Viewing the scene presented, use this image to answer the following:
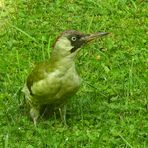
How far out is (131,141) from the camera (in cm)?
808

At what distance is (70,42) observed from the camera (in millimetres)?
8047

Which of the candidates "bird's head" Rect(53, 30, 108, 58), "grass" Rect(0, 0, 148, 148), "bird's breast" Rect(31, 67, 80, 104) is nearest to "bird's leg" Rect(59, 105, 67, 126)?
"grass" Rect(0, 0, 148, 148)

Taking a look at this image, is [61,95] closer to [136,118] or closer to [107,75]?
[136,118]

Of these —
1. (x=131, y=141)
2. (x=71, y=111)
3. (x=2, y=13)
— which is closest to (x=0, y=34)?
(x=2, y=13)

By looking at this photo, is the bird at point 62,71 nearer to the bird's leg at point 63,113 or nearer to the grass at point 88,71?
the bird's leg at point 63,113

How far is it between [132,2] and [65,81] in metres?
4.08

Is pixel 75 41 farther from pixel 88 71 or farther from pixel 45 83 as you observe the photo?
pixel 88 71

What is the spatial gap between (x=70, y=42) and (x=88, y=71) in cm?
207

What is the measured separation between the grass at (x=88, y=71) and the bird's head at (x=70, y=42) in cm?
89

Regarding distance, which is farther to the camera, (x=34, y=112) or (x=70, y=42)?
(x=34, y=112)

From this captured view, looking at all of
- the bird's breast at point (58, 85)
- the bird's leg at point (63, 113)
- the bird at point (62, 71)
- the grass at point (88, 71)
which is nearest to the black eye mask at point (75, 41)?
the bird at point (62, 71)

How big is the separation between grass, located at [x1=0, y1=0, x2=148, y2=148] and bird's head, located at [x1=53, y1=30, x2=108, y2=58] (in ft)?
2.92

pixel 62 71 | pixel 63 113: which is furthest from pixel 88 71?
pixel 62 71

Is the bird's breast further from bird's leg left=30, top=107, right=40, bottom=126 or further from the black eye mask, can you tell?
bird's leg left=30, top=107, right=40, bottom=126
